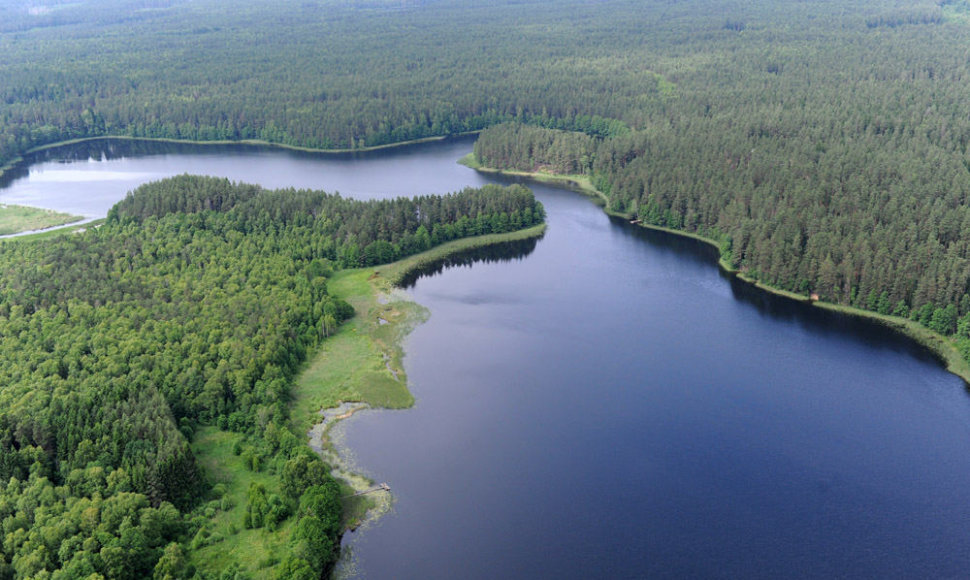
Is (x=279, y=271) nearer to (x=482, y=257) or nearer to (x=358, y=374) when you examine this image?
(x=358, y=374)

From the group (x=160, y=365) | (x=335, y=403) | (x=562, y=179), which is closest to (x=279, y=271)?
(x=160, y=365)

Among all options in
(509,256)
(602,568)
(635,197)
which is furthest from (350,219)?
(602,568)

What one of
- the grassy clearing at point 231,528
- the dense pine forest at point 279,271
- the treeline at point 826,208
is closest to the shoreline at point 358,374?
the dense pine forest at point 279,271

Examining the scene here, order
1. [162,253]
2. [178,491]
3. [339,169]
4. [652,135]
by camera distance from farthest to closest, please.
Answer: [339,169]
[652,135]
[162,253]
[178,491]

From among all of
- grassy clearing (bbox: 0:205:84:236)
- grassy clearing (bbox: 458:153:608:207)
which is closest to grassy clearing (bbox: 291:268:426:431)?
grassy clearing (bbox: 458:153:608:207)

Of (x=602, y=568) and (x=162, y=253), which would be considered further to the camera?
(x=162, y=253)

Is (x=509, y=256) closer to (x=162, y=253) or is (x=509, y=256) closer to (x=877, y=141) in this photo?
(x=162, y=253)

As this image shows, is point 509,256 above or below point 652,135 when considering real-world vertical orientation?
below

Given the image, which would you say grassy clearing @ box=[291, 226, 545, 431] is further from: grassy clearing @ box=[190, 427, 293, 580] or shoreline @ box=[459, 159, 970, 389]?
shoreline @ box=[459, 159, 970, 389]
